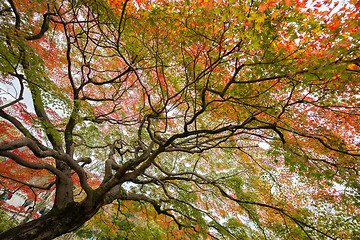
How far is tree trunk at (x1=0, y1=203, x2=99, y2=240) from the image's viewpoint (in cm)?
329

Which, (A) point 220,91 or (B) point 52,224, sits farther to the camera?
(A) point 220,91

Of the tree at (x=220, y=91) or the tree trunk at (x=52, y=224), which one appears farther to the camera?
the tree trunk at (x=52, y=224)

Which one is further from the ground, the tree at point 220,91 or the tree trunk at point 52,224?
the tree at point 220,91

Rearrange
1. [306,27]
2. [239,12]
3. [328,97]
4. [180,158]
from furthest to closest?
[180,158], [328,97], [306,27], [239,12]

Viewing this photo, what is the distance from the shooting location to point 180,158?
316 inches

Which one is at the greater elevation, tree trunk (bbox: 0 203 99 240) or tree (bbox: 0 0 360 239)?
tree (bbox: 0 0 360 239)

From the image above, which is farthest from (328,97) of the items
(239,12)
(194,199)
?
(194,199)

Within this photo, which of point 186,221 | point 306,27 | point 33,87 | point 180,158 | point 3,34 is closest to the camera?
point 306,27

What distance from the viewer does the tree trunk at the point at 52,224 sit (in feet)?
10.8

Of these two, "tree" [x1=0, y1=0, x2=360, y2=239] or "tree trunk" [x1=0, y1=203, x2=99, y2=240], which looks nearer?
"tree" [x1=0, y1=0, x2=360, y2=239]

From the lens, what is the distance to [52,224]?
3619 millimetres

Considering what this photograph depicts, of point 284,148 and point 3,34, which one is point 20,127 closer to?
point 3,34

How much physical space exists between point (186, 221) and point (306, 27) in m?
6.20

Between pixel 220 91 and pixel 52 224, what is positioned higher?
pixel 220 91
